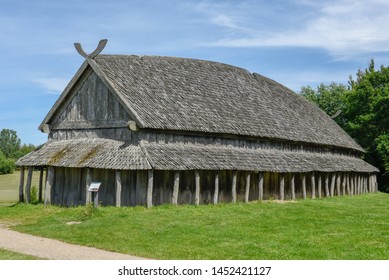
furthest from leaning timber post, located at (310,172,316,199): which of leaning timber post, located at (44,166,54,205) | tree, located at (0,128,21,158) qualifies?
tree, located at (0,128,21,158)

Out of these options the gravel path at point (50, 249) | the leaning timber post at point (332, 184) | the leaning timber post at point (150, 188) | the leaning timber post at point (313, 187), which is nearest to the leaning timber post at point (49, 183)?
the leaning timber post at point (150, 188)

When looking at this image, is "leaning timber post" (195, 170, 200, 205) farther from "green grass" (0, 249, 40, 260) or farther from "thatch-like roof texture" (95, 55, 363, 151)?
"green grass" (0, 249, 40, 260)

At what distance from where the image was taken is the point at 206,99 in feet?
112

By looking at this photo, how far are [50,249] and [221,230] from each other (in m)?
6.06

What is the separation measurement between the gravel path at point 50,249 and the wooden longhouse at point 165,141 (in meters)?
7.84

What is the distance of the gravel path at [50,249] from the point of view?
14.5 m

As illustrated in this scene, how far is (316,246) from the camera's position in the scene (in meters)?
15.9

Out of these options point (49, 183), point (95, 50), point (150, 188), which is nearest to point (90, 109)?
point (95, 50)

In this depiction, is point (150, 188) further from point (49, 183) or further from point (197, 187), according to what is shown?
point (49, 183)

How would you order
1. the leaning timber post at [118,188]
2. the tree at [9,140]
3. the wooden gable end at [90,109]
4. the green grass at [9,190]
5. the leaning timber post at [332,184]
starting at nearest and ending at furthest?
the leaning timber post at [118,188], the wooden gable end at [90,109], the green grass at [9,190], the leaning timber post at [332,184], the tree at [9,140]

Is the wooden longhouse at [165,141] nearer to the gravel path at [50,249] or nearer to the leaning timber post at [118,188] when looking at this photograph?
the leaning timber post at [118,188]

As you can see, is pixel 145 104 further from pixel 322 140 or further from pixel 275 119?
pixel 322 140

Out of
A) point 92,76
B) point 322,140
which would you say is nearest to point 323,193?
point 322,140
